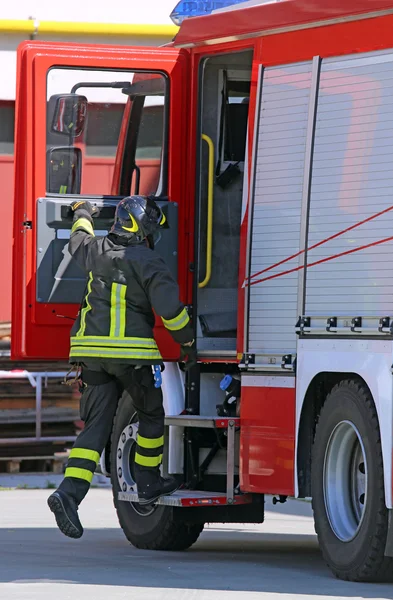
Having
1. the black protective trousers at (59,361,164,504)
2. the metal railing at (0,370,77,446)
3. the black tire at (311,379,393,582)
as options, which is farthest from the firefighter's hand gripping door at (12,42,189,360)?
the metal railing at (0,370,77,446)

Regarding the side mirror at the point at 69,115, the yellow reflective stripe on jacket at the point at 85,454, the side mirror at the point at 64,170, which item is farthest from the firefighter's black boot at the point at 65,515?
the side mirror at the point at 69,115

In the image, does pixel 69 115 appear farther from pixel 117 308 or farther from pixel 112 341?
pixel 112 341

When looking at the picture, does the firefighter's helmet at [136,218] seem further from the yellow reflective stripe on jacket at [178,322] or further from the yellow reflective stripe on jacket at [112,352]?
the yellow reflective stripe on jacket at [112,352]

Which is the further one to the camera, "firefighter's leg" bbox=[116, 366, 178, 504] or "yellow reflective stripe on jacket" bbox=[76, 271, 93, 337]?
"firefighter's leg" bbox=[116, 366, 178, 504]

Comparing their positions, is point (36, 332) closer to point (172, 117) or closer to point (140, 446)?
point (140, 446)

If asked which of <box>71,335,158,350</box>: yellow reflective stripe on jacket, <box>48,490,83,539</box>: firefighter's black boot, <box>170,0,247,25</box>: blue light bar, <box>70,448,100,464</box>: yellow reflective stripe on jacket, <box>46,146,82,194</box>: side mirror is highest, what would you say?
<box>170,0,247,25</box>: blue light bar

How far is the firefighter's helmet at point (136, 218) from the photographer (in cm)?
873

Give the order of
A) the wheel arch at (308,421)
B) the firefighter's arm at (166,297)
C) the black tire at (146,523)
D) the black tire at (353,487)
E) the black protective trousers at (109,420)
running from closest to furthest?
the black tire at (353,487) < the wheel arch at (308,421) < the firefighter's arm at (166,297) < the black protective trousers at (109,420) < the black tire at (146,523)

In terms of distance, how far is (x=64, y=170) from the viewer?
918 centimetres

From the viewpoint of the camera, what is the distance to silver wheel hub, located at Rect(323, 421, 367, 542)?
7953 mm

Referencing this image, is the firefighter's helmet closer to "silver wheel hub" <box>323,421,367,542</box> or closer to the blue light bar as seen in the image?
the blue light bar

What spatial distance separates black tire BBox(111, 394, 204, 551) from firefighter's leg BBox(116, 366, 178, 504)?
53cm

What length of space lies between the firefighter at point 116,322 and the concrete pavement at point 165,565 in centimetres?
59

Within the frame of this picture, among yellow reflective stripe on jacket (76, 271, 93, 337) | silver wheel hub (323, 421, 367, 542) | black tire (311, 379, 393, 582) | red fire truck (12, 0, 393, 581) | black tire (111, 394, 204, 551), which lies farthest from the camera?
black tire (111, 394, 204, 551)
